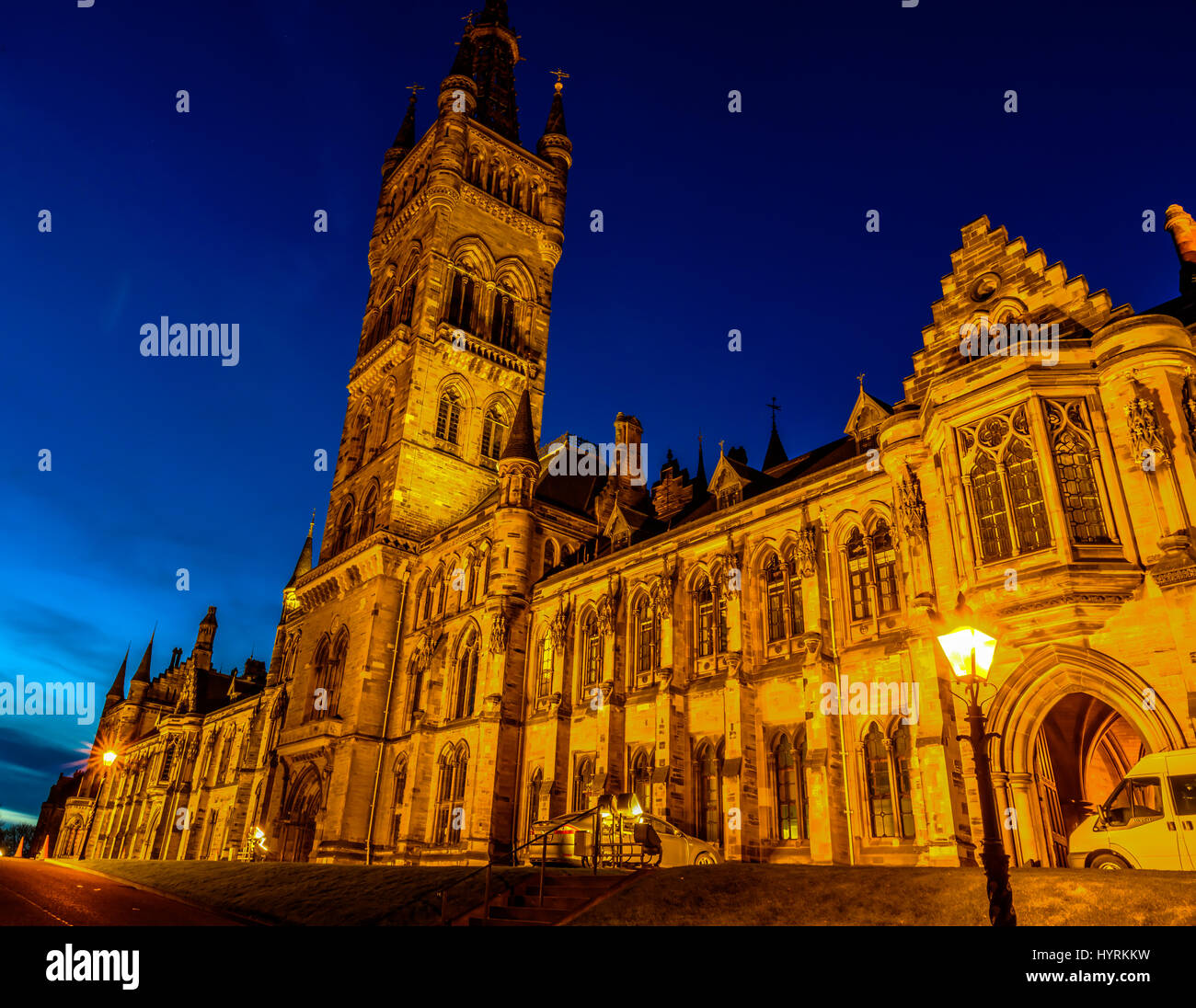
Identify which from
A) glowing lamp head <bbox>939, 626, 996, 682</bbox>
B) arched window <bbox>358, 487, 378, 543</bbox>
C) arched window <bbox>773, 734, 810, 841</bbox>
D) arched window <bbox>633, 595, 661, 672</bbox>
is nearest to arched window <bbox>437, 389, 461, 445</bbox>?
arched window <bbox>358, 487, 378, 543</bbox>

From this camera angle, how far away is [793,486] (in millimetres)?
26500

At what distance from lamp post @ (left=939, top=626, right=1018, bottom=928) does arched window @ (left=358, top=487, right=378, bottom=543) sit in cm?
3917

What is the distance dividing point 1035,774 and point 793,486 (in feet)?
36.6

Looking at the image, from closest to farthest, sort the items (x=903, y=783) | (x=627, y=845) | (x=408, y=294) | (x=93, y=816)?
(x=627, y=845) < (x=903, y=783) < (x=408, y=294) < (x=93, y=816)

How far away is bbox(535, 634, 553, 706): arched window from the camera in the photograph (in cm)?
3394

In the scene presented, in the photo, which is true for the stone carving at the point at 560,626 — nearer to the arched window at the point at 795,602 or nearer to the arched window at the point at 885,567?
the arched window at the point at 795,602

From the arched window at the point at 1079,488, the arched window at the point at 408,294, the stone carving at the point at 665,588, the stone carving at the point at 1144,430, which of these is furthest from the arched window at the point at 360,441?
the stone carving at the point at 1144,430

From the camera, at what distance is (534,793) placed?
→ 105ft

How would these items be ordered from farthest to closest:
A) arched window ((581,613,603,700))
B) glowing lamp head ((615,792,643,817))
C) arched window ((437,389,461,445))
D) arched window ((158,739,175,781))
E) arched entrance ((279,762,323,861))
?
arched window ((158,739,175,781)) < arched window ((437,389,461,445)) < arched entrance ((279,762,323,861)) < arched window ((581,613,603,700)) < glowing lamp head ((615,792,643,817))

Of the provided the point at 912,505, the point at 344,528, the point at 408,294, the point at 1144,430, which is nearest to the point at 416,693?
the point at 344,528

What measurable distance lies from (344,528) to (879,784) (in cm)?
3606

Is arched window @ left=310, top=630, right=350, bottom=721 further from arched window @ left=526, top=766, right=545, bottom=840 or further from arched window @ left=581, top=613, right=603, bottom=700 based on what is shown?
arched window @ left=581, top=613, right=603, bottom=700

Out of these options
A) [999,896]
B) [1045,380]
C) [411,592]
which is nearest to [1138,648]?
[1045,380]

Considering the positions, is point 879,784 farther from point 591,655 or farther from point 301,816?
point 301,816
